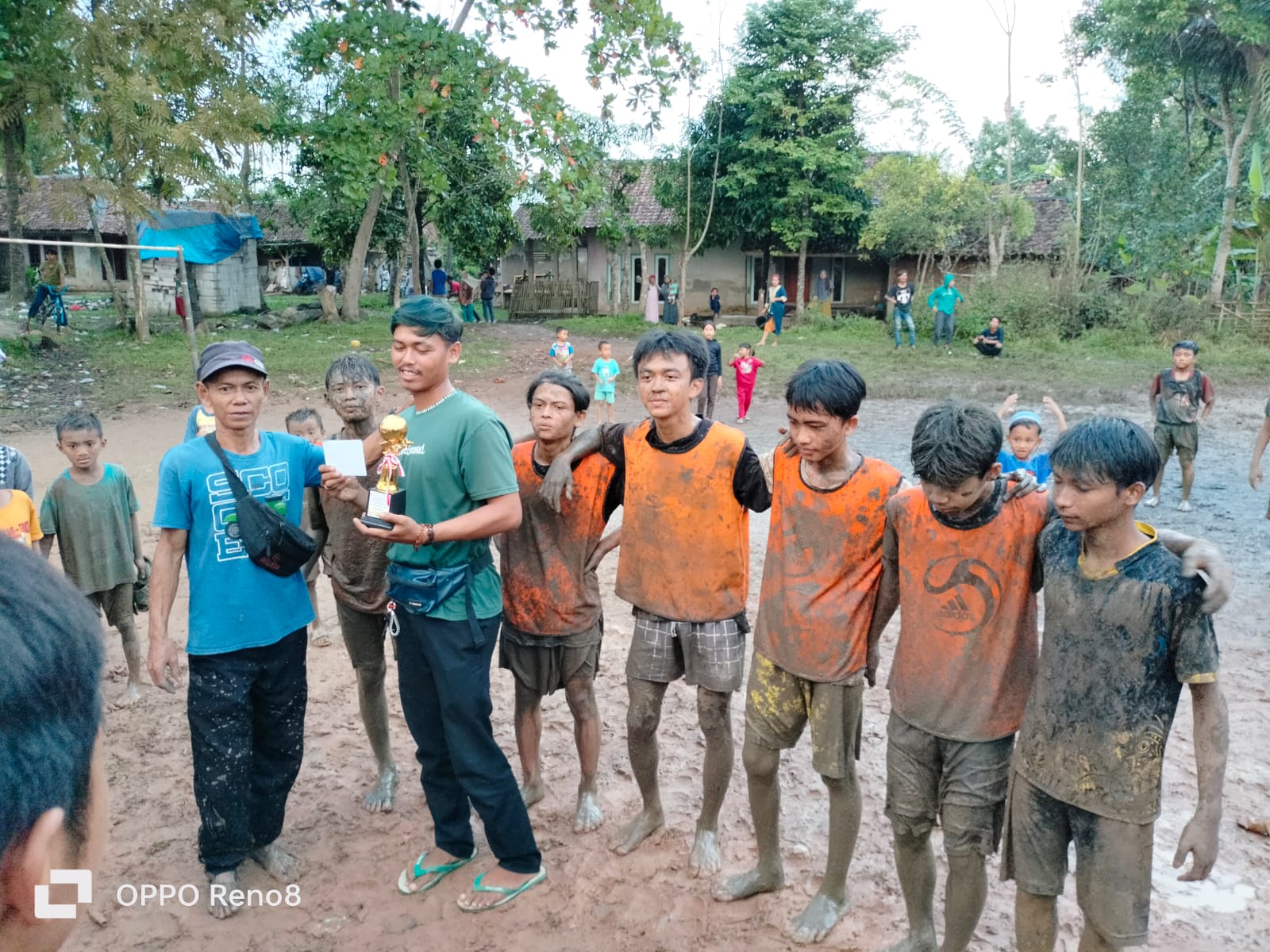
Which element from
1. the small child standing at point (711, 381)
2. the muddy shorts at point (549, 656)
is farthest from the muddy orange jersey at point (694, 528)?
the small child standing at point (711, 381)

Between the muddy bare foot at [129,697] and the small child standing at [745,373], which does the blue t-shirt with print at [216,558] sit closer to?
the muddy bare foot at [129,697]

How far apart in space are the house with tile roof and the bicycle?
13188 mm

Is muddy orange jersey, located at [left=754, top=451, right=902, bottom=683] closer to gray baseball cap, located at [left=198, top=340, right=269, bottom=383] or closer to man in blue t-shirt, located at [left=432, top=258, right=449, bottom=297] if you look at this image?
gray baseball cap, located at [left=198, top=340, right=269, bottom=383]

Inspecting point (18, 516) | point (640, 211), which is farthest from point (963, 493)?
point (640, 211)

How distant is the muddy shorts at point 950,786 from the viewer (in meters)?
2.51

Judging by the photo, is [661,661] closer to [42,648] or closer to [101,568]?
[42,648]

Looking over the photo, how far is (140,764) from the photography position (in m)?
3.91

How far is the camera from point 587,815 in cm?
→ 351

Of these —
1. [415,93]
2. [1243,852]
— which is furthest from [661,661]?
[415,93]

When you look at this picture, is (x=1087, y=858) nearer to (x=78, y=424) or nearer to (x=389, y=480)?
(x=389, y=480)

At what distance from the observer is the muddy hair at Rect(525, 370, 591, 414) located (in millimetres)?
3354

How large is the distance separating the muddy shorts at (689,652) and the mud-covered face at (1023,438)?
2.78m

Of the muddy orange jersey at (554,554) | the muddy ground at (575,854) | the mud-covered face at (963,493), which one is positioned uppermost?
the mud-covered face at (963,493)

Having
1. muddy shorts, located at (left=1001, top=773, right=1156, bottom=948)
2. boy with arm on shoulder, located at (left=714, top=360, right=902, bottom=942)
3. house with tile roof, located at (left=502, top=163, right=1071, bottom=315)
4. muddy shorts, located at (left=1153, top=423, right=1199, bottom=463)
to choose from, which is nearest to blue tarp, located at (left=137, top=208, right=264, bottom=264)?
house with tile roof, located at (left=502, top=163, right=1071, bottom=315)
